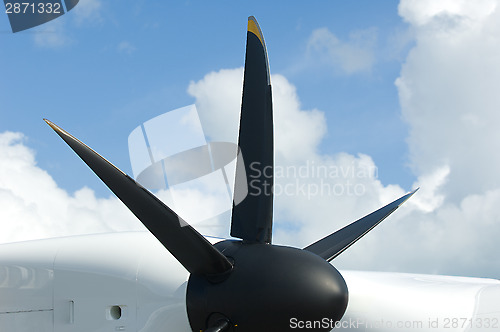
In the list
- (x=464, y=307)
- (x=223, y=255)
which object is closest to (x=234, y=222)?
(x=223, y=255)

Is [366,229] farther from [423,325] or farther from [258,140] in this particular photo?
[258,140]

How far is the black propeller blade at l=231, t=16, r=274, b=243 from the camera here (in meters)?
8.03

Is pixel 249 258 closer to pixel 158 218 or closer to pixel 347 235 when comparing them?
pixel 158 218

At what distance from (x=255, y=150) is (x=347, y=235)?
3.03 m

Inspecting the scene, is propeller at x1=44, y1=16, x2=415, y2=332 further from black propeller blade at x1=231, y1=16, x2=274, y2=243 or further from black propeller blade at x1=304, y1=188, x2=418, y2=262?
black propeller blade at x1=304, y1=188, x2=418, y2=262

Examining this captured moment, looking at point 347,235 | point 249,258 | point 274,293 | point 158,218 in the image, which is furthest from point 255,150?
point 347,235

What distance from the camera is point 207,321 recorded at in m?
7.25

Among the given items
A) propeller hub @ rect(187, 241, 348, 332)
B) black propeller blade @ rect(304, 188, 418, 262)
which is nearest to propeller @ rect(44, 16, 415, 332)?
propeller hub @ rect(187, 241, 348, 332)

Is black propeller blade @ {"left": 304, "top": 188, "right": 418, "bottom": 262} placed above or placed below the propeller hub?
above

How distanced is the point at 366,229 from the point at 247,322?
4.29 meters

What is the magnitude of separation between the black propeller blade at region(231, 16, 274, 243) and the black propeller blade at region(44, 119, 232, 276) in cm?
90

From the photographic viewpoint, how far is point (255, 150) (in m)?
8.10

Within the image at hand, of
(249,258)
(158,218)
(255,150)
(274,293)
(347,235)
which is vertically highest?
(255,150)

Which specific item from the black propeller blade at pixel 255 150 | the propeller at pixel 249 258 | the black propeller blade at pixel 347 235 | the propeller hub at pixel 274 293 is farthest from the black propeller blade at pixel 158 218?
the black propeller blade at pixel 347 235
